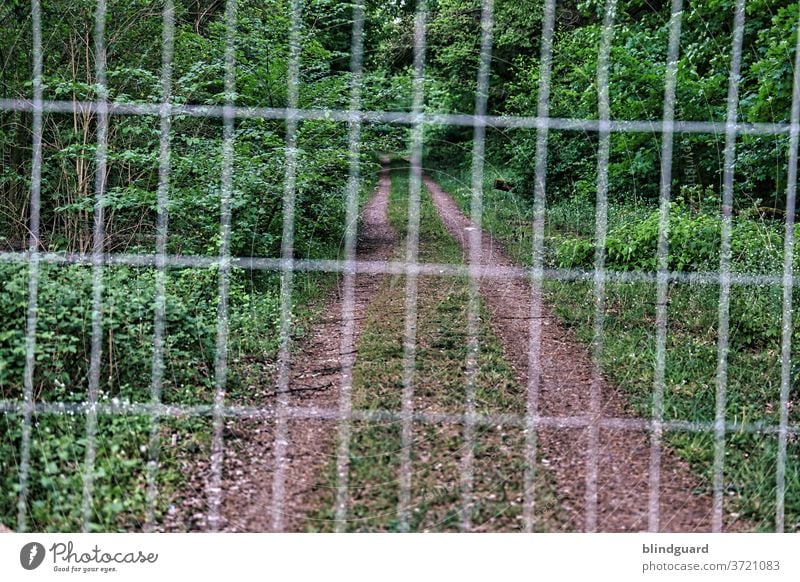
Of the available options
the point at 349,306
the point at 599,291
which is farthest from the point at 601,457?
the point at 349,306

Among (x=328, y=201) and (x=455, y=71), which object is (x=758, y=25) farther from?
(x=328, y=201)

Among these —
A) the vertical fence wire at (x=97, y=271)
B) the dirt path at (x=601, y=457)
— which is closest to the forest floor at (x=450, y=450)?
the dirt path at (x=601, y=457)

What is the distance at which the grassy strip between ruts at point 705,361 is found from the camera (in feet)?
6.91

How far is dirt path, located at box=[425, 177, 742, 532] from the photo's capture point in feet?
6.24

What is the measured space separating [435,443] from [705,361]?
1.38m

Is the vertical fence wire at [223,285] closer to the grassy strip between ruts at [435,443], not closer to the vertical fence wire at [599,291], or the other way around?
the grassy strip between ruts at [435,443]

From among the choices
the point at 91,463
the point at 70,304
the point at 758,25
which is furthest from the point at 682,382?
the point at 758,25

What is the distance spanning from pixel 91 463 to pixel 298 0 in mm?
2810

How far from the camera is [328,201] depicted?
14.4ft

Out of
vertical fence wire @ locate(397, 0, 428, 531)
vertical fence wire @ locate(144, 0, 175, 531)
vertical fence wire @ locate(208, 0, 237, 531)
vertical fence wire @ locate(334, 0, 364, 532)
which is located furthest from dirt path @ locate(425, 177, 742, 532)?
vertical fence wire @ locate(144, 0, 175, 531)
